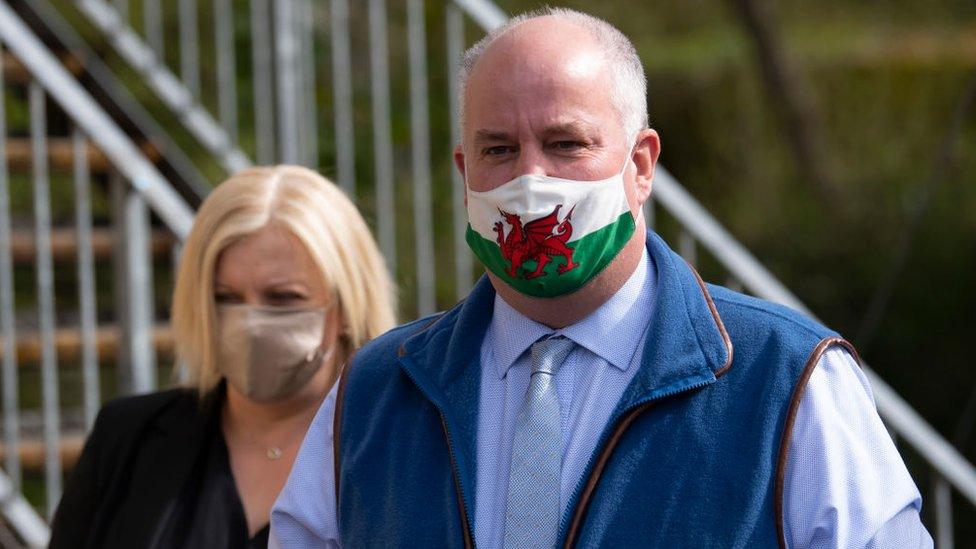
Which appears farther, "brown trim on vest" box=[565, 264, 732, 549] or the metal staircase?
the metal staircase

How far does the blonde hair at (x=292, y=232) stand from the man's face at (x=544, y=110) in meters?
0.89

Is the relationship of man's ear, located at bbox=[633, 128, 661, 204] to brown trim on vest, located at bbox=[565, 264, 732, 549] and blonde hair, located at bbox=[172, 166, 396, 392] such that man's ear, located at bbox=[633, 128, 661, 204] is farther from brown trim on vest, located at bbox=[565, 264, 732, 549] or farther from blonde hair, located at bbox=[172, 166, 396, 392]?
blonde hair, located at bbox=[172, 166, 396, 392]

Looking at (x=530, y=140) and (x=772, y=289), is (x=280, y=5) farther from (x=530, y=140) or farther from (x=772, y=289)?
(x=530, y=140)

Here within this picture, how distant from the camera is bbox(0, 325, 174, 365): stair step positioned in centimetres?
423

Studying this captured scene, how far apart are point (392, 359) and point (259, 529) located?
0.76 m

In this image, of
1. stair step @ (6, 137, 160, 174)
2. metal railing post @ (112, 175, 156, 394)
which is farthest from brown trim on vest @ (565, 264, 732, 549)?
stair step @ (6, 137, 160, 174)

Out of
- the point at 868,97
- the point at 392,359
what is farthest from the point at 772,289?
the point at 868,97

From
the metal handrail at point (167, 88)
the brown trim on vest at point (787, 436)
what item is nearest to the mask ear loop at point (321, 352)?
the brown trim on vest at point (787, 436)

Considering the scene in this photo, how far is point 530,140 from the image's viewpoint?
188 centimetres

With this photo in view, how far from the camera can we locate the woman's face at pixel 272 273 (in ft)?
8.97

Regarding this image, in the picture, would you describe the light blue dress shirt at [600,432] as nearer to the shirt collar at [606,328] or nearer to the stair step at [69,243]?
the shirt collar at [606,328]

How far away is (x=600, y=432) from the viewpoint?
1.88 metres

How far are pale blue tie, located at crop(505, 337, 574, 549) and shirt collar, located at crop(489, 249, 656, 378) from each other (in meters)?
0.05

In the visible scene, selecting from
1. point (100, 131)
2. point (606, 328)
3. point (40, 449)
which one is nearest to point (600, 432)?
point (606, 328)
